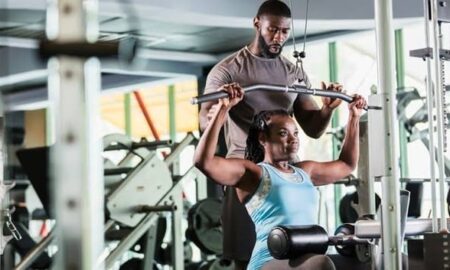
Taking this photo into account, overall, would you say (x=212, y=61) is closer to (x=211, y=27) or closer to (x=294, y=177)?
(x=211, y=27)

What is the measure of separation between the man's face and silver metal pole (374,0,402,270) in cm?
92

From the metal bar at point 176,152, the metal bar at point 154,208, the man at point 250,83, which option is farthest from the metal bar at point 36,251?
the man at point 250,83

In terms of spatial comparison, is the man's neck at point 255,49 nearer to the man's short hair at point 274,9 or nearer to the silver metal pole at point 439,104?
the man's short hair at point 274,9

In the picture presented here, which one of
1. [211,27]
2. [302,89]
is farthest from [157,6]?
[302,89]

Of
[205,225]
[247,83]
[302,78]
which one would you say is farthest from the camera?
[205,225]

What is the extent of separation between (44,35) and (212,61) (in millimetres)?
8084

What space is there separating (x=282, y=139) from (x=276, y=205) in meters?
0.25

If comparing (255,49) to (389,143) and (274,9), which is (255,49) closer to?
(274,9)

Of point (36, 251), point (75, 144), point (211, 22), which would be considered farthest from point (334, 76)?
point (75, 144)

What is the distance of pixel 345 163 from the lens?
314cm

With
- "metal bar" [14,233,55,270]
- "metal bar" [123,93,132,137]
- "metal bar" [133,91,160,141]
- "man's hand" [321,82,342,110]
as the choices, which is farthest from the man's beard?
"metal bar" [123,93,132,137]

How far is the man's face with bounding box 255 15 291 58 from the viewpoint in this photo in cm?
304

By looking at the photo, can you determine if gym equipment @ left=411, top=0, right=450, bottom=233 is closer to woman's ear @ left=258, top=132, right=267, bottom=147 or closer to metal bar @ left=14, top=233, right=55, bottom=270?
woman's ear @ left=258, top=132, right=267, bottom=147

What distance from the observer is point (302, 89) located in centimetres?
295
